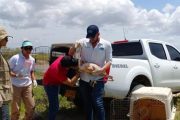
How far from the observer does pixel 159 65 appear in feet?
32.4

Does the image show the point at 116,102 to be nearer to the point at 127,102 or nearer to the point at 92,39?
the point at 127,102

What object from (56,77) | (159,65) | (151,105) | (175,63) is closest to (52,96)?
(56,77)

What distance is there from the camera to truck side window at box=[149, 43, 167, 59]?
→ 998 centimetres

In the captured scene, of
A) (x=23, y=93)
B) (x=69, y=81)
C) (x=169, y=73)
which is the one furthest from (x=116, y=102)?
(x=169, y=73)

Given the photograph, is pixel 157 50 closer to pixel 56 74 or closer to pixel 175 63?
pixel 175 63

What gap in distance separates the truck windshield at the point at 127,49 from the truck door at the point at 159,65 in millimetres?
320

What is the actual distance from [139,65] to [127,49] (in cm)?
88

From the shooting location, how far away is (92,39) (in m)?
7.09

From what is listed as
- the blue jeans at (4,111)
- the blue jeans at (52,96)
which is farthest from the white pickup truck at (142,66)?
the blue jeans at (4,111)

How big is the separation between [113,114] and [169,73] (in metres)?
2.92

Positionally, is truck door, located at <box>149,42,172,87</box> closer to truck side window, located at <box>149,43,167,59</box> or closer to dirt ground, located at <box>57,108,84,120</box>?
truck side window, located at <box>149,43,167,59</box>

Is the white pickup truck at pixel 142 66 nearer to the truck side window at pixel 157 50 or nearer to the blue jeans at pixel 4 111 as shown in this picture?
the truck side window at pixel 157 50

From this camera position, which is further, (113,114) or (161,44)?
(161,44)

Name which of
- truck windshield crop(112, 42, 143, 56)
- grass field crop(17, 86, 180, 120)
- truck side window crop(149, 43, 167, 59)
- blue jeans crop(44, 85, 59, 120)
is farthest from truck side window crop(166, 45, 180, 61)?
blue jeans crop(44, 85, 59, 120)
